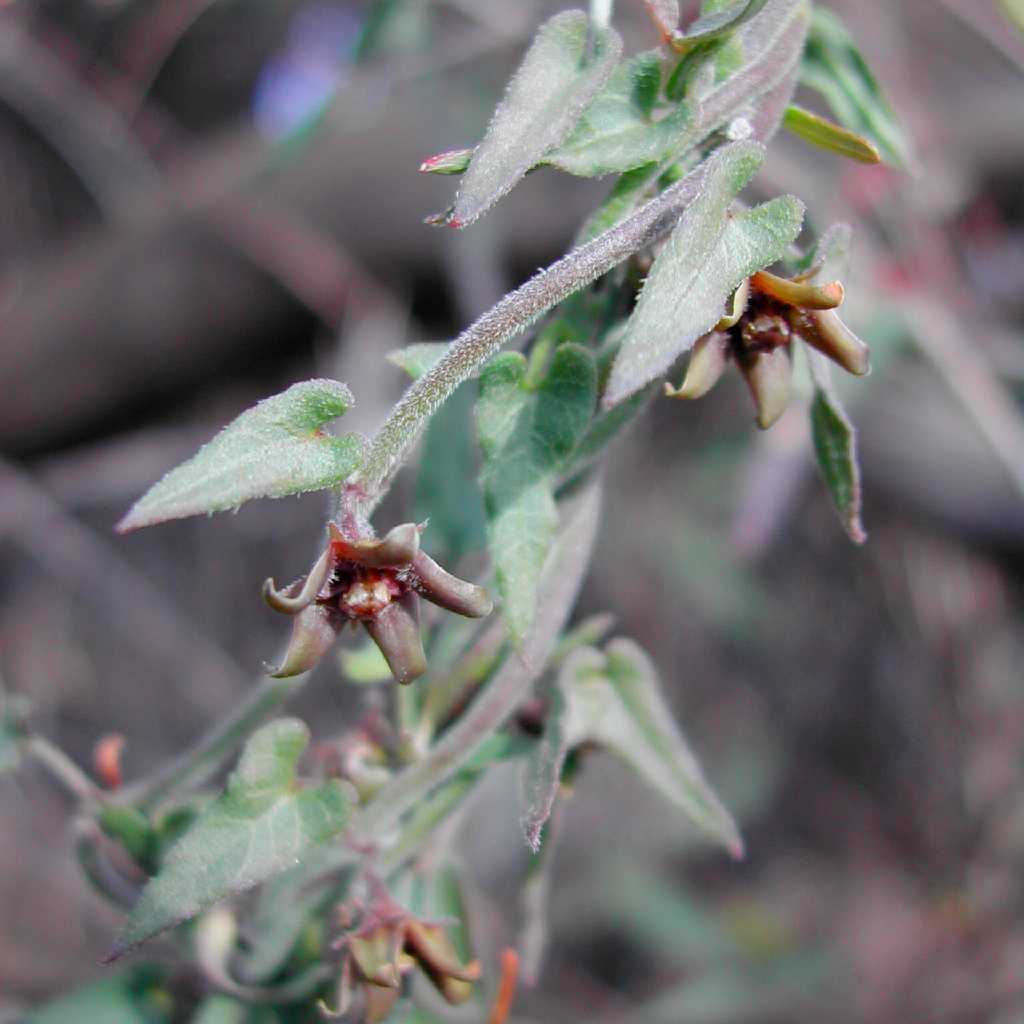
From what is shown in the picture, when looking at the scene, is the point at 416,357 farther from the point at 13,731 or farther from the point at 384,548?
the point at 13,731

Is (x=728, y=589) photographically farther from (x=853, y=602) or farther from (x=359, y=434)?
(x=359, y=434)

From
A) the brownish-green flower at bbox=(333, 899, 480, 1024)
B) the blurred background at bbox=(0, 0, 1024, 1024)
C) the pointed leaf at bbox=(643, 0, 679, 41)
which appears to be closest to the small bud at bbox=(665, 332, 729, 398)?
the pointed leaf at bbox=(643, 0, 679, 41)

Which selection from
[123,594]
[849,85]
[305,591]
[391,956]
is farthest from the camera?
[123,594]

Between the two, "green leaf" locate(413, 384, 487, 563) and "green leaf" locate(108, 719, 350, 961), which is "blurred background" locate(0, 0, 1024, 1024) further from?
"green leaf" locate(108, 719, 350, 961)

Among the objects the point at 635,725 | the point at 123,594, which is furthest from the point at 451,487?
the point at 123,594

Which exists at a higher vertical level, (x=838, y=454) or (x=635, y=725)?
(x=838, y=454)

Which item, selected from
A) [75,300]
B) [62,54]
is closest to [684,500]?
[75,300]

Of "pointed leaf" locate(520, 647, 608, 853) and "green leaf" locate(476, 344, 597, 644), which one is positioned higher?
"green leaf" locate(476, 344, 597, 644)
